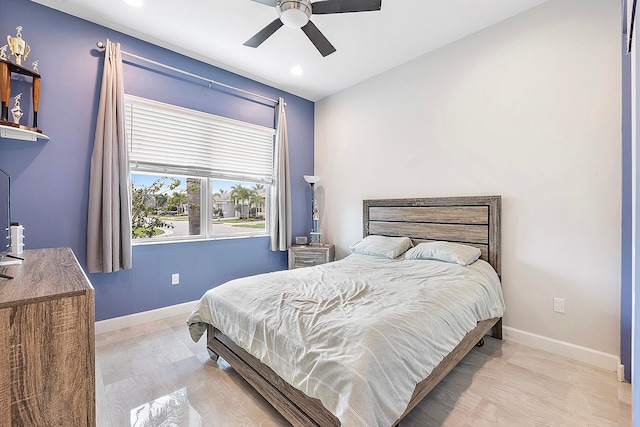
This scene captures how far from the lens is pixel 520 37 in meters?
2.49

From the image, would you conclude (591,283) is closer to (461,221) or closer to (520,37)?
(461,221)

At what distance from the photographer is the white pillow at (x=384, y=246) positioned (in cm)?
299

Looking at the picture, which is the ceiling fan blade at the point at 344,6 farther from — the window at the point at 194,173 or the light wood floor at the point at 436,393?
the light wood floor at the point at 436,393

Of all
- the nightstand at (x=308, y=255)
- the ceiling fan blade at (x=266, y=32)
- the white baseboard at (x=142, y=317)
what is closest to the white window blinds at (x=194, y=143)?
the nightstand at (x=308, y=255)

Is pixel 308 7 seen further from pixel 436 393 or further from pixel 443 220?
pixel 436 393

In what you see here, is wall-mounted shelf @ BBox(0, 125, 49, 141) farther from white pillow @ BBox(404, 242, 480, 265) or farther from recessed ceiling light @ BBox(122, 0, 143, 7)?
white pillow @ BBox(404, 242, 480, 265)

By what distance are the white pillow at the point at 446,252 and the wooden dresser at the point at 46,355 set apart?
2.53 m

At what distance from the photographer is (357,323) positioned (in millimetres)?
1387

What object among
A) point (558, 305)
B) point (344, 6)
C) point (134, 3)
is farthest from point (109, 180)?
point (558, 305)

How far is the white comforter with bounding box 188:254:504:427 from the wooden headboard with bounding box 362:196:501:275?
0.33 metres

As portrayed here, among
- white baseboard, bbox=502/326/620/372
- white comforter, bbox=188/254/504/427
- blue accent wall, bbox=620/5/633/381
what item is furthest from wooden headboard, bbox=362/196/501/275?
blue accent wall, bbox=620/5/633/381

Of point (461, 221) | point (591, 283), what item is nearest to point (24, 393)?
point (461, 221)

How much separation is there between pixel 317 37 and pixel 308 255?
8.29 feet

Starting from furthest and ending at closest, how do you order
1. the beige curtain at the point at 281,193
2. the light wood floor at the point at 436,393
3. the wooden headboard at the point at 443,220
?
the beige curtain at the point at 281,193, the wooden headboard at the point at 443,220, the light wood floor at the point at 436,393
